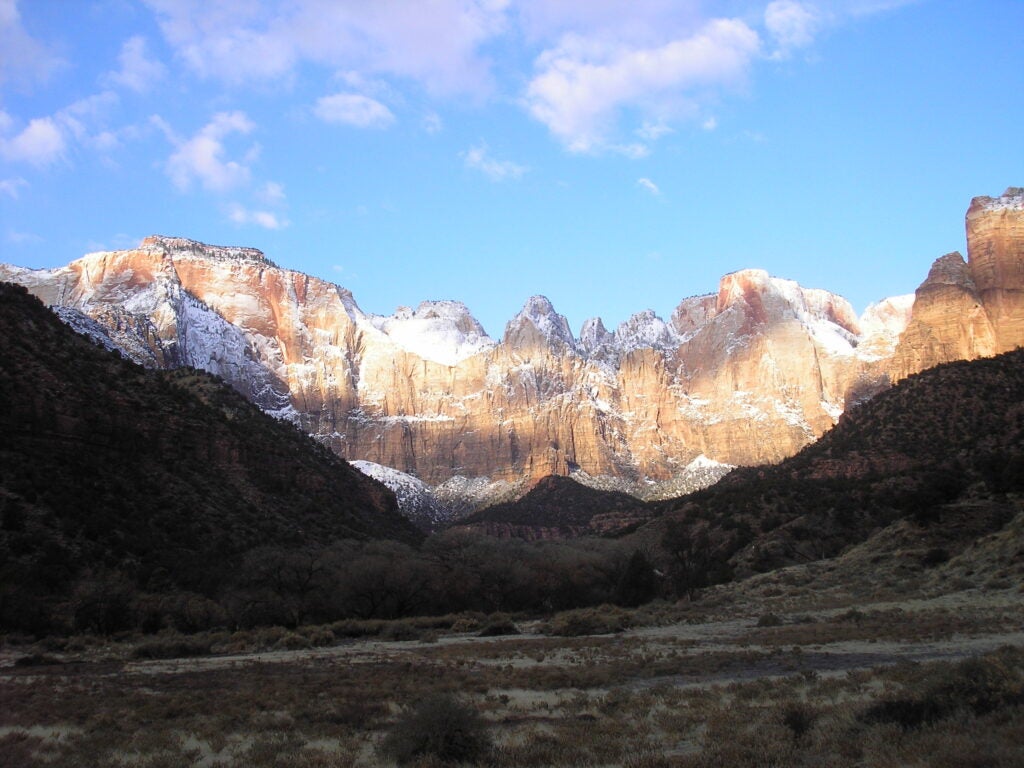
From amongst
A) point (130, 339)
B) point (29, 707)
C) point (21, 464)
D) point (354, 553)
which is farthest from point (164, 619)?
point (130, 339)

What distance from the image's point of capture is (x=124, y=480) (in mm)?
55656

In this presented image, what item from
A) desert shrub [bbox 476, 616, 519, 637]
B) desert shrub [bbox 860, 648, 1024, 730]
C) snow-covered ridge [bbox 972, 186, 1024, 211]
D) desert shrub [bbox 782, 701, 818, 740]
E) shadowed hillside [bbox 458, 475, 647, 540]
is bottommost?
desert shrub [bbox 476, 616, 519, 637]

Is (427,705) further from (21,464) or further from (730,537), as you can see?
(730,537)

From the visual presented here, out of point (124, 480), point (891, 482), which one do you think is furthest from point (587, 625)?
point (891, 482)

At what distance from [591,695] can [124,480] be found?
44854 millimetres

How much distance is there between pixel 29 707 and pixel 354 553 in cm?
4161

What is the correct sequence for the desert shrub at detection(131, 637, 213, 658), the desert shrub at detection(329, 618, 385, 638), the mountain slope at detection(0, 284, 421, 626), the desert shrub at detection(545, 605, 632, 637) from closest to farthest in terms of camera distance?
the desert shrub at detection(131, 637, 213, 658), the desert shrub at detection(545, 605, 632, 637), the desert shrub at detection(329, 618, 385, 638), the mountain slope at detection(0, 284, 421, 626)

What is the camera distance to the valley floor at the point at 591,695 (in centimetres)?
1255

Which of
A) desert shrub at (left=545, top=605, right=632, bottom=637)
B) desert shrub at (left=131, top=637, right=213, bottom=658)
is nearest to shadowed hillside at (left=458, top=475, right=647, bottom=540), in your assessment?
desert shrub at (left=545, top=605, right=632, bottom=637)

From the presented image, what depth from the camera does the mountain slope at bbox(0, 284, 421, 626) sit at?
150ft

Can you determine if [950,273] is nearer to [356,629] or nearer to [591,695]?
[356,629]

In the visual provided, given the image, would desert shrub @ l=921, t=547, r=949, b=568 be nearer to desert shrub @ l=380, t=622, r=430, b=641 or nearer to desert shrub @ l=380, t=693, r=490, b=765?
Answer: desert shrub @ l=380, t=622, r=430, b=641

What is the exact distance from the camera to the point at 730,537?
75.2 m

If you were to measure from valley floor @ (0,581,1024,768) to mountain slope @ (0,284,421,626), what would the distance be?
1215cm
